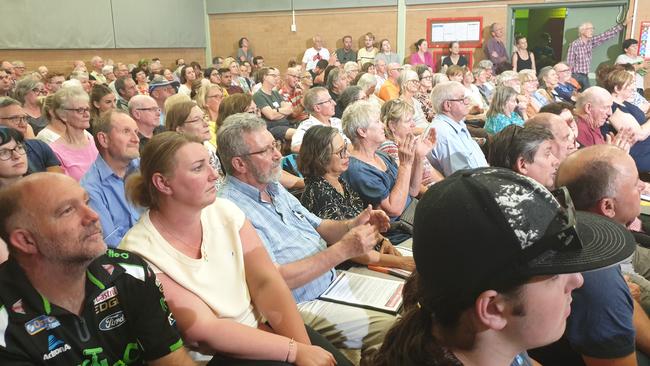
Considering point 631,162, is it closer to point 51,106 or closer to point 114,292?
point 114,292

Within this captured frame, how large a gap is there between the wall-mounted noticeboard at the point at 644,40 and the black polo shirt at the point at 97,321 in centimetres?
1130

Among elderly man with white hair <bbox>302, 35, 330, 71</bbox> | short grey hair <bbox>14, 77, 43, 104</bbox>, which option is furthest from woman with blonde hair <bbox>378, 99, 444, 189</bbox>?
elderly man with white hair <bbox>302, 35, 330, 71</bbox>

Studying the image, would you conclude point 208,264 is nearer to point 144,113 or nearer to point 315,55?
point 144,113

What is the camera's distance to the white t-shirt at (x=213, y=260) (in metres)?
1.68

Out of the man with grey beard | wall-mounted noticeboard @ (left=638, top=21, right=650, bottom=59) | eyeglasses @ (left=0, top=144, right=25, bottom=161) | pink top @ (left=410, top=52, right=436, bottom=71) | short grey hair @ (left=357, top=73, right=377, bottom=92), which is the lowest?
the man with grey beard

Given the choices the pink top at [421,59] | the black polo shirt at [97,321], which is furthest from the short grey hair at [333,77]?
the black polo shirt at [97,321]

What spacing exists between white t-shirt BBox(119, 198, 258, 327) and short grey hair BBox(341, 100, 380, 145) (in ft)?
4.66

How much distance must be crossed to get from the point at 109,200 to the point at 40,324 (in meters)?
1.33

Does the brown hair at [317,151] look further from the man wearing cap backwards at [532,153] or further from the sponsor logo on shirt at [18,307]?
the sponsor logo on shirt at [18,307]

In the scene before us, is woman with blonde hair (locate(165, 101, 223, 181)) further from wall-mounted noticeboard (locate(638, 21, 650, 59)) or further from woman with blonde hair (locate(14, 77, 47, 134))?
wall-mounted noticeboard (locate(638, 21, 650, 59))

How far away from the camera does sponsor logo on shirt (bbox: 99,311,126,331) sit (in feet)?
4.73

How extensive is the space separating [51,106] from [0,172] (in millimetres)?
1493

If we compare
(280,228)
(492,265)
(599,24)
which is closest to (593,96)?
(280,228)

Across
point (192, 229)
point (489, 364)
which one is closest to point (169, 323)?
point (192, 229)
